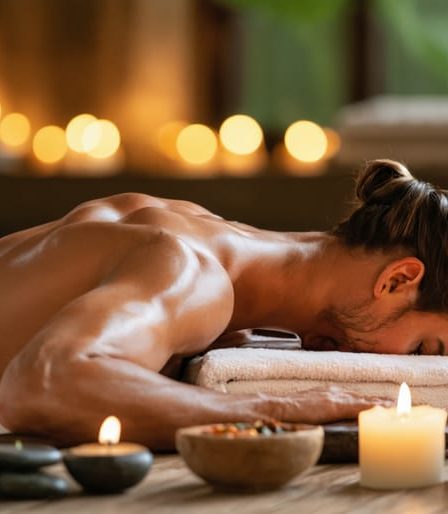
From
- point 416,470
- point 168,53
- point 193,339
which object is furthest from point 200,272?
point 168,53

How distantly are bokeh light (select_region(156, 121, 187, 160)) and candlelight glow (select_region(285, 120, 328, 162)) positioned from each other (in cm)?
41

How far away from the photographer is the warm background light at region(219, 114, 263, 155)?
5.27 m

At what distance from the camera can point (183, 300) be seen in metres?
1.85

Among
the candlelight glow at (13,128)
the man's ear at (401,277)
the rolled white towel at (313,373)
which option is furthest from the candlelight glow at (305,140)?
the rolled white towel at (313,373)

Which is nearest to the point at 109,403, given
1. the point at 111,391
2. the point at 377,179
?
the point at 111,391

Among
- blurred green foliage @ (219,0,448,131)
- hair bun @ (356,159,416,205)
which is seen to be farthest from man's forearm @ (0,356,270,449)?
blurred green foliage @ (219,0,448,131)

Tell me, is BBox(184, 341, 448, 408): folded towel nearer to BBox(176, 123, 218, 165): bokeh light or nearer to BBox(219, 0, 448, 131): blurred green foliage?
BBox(176, 123, 218, 165): bokeh light

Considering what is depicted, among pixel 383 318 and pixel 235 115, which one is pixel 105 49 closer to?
pixel 235 115

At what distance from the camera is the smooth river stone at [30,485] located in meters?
1.43

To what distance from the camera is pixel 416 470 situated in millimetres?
1558

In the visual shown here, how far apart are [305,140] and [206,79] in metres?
0.47

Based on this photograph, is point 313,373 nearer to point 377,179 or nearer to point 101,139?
point 377,179

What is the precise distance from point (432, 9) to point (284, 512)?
423cm

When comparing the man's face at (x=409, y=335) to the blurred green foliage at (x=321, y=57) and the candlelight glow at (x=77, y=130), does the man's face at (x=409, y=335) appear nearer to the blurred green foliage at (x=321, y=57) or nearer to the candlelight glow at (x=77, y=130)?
the candlelight glow at (x=77, y=130)
